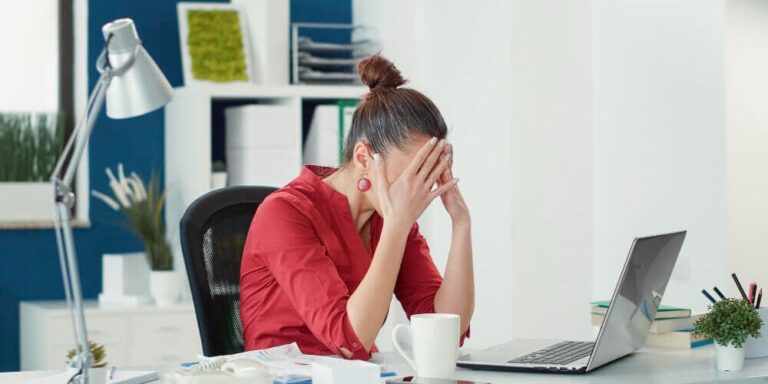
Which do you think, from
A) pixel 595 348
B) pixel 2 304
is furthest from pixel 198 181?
pixel 595 348

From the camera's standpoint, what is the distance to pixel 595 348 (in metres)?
1.80

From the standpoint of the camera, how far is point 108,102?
1535 mm

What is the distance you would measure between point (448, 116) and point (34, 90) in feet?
5.20

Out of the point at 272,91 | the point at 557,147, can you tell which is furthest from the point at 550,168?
the point at 272,91

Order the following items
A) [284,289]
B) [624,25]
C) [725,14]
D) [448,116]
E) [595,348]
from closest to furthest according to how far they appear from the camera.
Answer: [595,348], [284,289], [725,14], [624,25], [448,116]

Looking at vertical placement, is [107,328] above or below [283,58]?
below

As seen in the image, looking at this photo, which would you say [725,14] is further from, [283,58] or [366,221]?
[283,58]

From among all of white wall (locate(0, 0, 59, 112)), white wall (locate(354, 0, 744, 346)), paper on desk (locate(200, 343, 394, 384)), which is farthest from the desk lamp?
white wall (locate(0, 0, 59, 112))

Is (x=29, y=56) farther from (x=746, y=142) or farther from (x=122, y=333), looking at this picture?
(x=746, y=142)

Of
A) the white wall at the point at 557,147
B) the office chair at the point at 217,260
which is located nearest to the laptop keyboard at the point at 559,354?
the office chair at the point at 217,260

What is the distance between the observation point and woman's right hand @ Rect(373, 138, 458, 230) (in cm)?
209

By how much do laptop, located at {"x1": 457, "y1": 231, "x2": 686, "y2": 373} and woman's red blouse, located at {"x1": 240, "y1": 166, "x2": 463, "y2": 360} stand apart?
265 millimetres

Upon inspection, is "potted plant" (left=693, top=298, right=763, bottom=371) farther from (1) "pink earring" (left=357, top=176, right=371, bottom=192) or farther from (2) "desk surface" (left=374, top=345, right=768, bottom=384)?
(1) "pink earring" (left=357, top=176, right=371, bottom=192)

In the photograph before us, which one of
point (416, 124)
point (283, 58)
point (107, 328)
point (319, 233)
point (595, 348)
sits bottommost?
point (107, 328)
